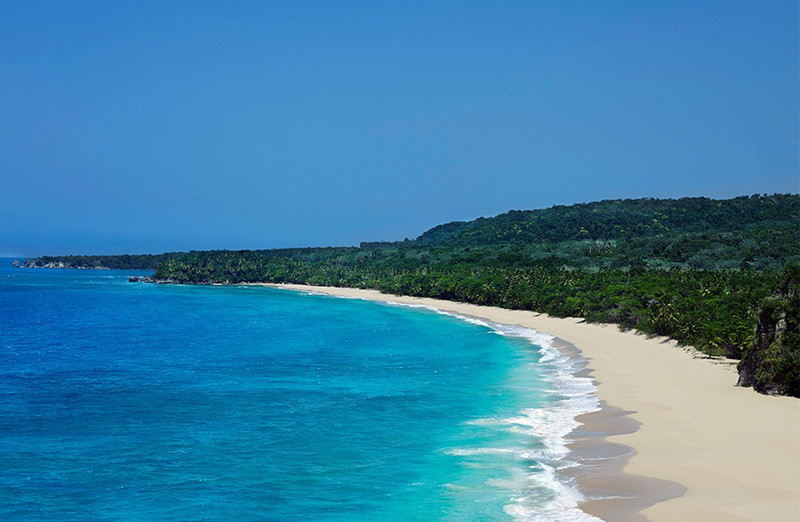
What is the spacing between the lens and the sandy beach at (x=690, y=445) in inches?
750

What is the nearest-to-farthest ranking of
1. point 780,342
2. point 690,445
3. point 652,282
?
point 690,445, point 780,342, point 652,282

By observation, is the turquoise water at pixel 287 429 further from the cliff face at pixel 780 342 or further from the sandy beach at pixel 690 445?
the cliff face at pixel 780 342

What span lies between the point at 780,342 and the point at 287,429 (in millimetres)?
22494

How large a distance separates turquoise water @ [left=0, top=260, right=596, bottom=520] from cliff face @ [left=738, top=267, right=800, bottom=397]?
335 inches

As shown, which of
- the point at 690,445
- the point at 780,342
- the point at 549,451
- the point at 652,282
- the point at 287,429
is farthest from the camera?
the point at 652,282

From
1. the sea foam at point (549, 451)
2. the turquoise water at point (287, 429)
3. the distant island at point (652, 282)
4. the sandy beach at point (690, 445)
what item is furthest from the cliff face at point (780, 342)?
the turquoise water at point (287, 429)

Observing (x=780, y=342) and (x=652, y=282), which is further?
(x=652, y=282)

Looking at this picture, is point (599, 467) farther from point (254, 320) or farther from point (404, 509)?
point (254, 320)

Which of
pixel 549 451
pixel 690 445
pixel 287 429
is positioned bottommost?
pixel 287 429

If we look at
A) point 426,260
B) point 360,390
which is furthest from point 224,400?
point 426,260

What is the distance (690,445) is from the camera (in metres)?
25.1

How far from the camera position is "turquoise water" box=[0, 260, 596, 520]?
2106 cm

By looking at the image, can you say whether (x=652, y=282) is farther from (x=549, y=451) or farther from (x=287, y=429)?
(x=287, y=429)

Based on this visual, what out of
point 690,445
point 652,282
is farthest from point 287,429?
point 652,282
